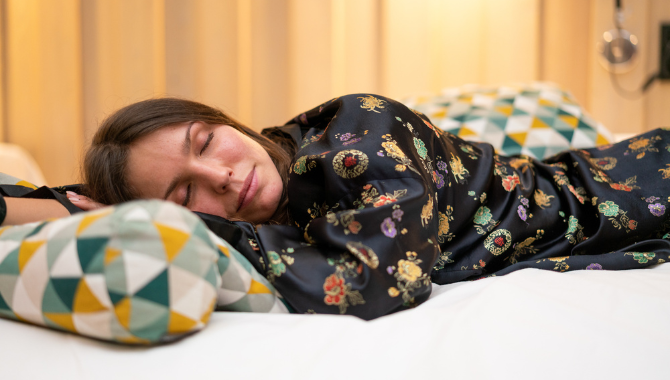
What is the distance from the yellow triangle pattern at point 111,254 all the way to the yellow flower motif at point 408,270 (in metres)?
0.31

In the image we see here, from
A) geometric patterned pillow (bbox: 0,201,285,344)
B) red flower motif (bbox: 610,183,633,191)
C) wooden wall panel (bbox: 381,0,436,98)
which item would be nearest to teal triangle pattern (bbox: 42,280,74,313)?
geometric patterned pillow (bbox: 0,201,285,344)

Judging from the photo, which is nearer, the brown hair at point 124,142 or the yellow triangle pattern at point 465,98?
the brown hair at point 124,142

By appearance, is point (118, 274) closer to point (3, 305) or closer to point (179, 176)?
point (3, 305)

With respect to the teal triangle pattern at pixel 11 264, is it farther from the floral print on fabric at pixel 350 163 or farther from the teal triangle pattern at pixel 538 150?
the teal triangle pattern at pixel 538 150

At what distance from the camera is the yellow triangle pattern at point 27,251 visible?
17.6 inches

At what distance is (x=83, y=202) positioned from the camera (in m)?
0.77

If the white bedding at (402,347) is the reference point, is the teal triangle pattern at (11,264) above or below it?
above

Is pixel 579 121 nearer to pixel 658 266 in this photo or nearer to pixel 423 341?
pixel 658 266

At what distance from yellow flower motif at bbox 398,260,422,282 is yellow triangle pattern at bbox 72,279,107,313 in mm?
322

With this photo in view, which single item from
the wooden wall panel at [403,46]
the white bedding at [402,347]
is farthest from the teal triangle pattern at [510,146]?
the white bedding at [402,347]

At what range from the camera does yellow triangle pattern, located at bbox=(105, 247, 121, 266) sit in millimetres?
415

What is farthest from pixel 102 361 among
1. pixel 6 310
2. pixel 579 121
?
pixel 579 121

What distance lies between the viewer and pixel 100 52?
4.97 feet

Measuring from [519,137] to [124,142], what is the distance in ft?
3.31
